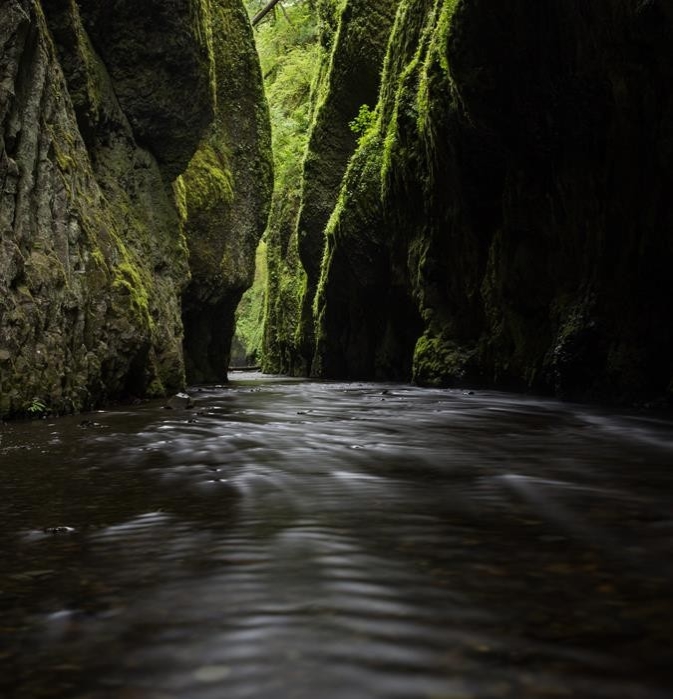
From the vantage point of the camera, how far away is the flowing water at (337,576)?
1.42 m

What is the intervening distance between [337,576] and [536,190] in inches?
360

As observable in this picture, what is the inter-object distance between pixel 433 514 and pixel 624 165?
626cm

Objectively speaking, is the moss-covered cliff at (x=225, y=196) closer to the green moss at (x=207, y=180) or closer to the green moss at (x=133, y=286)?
the green moss at (x=207, y=180)

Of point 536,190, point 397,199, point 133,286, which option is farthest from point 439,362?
point 133,286

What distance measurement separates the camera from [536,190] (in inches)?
403

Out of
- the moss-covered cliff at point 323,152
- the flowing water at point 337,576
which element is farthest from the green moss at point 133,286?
the moss-covered cliff at point 323,152

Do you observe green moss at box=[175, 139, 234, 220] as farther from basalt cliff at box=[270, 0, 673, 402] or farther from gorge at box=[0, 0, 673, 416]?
basalt cliff at box=[270, 0, 673, 402]

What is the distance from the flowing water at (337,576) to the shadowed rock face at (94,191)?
11.6 feet

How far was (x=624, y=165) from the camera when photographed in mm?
7816

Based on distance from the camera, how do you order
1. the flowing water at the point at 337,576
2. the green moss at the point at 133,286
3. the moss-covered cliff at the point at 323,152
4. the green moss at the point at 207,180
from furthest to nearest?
the moss-covered cliff at the point at 323,152
the green moss at the point at 207,180
the green moss at the point at 133,286
the flowing water at the point at 337,576

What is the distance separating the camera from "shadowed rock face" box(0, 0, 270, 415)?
7.43 meters

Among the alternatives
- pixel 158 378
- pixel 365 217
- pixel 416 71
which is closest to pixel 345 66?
pixel 365 217

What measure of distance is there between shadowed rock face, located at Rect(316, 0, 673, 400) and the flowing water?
155 inches

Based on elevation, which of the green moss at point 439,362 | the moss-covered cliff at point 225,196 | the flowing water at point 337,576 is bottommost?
the flowing water at point 337,576
